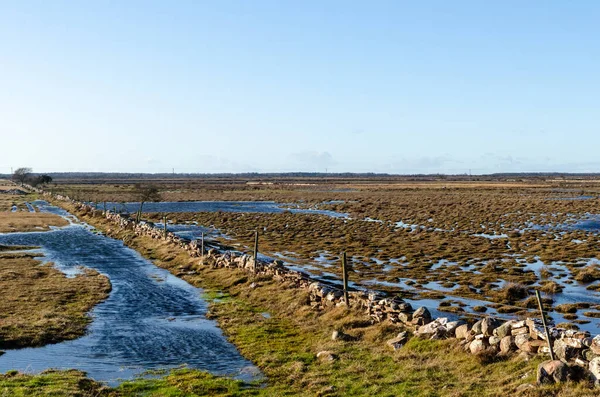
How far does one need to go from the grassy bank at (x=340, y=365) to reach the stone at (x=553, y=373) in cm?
27

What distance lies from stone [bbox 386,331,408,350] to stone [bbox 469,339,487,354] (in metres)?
2.42

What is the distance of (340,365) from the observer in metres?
16.5

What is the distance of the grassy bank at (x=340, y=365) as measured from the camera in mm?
13977

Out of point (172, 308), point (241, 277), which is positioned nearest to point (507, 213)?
point (241, 277)

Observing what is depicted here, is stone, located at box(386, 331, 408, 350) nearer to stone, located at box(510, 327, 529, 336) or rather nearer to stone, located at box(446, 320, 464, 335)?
stone, located at box(446, 320, 464, 335)

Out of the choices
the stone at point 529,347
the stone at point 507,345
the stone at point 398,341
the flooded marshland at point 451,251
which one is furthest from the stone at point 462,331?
the flooded marshland at point 451,251

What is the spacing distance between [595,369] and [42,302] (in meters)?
23.4

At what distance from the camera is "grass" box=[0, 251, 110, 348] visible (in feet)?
68.0

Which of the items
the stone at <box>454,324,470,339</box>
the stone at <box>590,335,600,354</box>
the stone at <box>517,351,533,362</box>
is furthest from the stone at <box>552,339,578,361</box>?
the stone at <box>454,324,470,339</box>

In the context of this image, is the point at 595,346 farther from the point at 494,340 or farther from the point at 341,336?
the point at 341,336

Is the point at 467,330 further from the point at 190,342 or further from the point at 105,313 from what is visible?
the point at 105,313

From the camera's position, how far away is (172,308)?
26328mm

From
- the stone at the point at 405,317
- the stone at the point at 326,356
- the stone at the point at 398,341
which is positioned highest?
the stone at the point at 405,317

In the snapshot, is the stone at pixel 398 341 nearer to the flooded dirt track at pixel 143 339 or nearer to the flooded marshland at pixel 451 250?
the flooded dirt track at pixel 143 339
